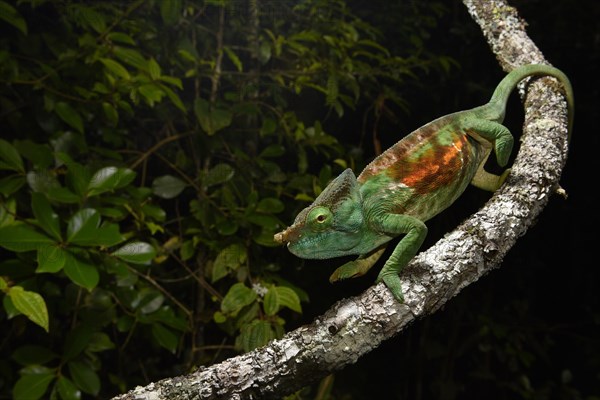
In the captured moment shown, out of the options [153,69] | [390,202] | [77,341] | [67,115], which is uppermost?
[390,202]

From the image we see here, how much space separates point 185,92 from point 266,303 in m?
1.20

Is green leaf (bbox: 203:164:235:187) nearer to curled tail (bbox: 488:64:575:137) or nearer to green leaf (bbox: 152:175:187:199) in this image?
green leaf (bbox: 152:175:187:199)

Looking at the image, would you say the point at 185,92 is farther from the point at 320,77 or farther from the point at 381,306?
the point at 381,306

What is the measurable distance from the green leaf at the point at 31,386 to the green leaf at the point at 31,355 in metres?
0.11

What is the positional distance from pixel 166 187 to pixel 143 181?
16cm

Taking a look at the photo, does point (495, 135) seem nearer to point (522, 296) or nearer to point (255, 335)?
point (255, 335)

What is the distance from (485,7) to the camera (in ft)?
3.99

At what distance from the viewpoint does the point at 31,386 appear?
121 cm

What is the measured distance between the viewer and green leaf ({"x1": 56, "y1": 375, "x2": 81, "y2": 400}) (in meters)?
1.24

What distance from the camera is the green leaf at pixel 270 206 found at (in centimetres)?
143

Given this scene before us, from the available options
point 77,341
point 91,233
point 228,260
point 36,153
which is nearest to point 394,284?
point 91,233

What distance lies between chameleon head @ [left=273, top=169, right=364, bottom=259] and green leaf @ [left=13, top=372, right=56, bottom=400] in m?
0.97

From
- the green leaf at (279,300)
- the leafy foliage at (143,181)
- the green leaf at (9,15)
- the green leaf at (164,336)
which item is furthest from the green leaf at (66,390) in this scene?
the green leaf at (9,15)

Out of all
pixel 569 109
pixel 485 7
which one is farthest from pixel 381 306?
pixel 485 7
